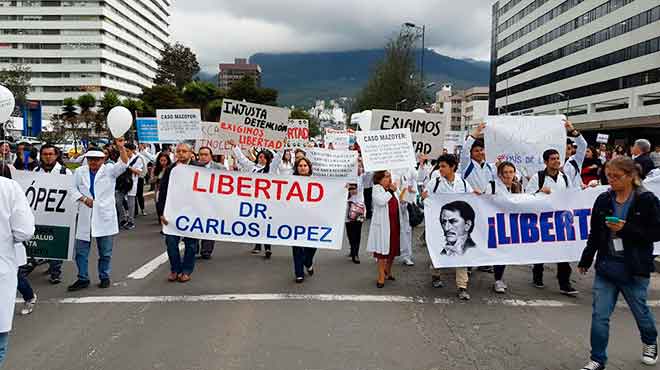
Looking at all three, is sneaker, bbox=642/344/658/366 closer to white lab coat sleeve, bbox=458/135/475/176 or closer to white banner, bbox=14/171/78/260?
white lab coat sleeve, bbox=458/135/475/176

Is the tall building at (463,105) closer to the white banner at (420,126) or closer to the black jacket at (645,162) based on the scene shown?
the black jacket at (645,162)

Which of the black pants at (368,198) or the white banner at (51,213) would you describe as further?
the black pants at (368,198)

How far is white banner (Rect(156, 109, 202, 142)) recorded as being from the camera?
13602mm

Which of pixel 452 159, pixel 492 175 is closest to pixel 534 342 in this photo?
pixel 452 159

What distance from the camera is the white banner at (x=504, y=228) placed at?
22.0 feet

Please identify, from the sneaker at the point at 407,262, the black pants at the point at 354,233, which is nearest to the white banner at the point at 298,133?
the black pants at the point at 354,233

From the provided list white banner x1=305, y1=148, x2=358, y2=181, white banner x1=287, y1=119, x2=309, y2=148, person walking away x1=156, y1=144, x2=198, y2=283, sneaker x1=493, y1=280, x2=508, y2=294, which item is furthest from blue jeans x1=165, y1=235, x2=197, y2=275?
white banner x1=287, y1=119, x2=309, y2=148

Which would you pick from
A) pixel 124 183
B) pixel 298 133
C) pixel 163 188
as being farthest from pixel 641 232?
pixel 298 133

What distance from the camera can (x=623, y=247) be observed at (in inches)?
170

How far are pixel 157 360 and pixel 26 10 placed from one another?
111209 mm

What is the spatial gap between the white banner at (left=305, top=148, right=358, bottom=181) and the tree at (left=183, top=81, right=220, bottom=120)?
47.1m

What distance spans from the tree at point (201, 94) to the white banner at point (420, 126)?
49.4 metres

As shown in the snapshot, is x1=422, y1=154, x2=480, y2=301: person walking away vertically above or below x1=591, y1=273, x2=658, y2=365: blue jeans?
above

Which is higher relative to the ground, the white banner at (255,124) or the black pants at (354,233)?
the white banner at (255,124)
